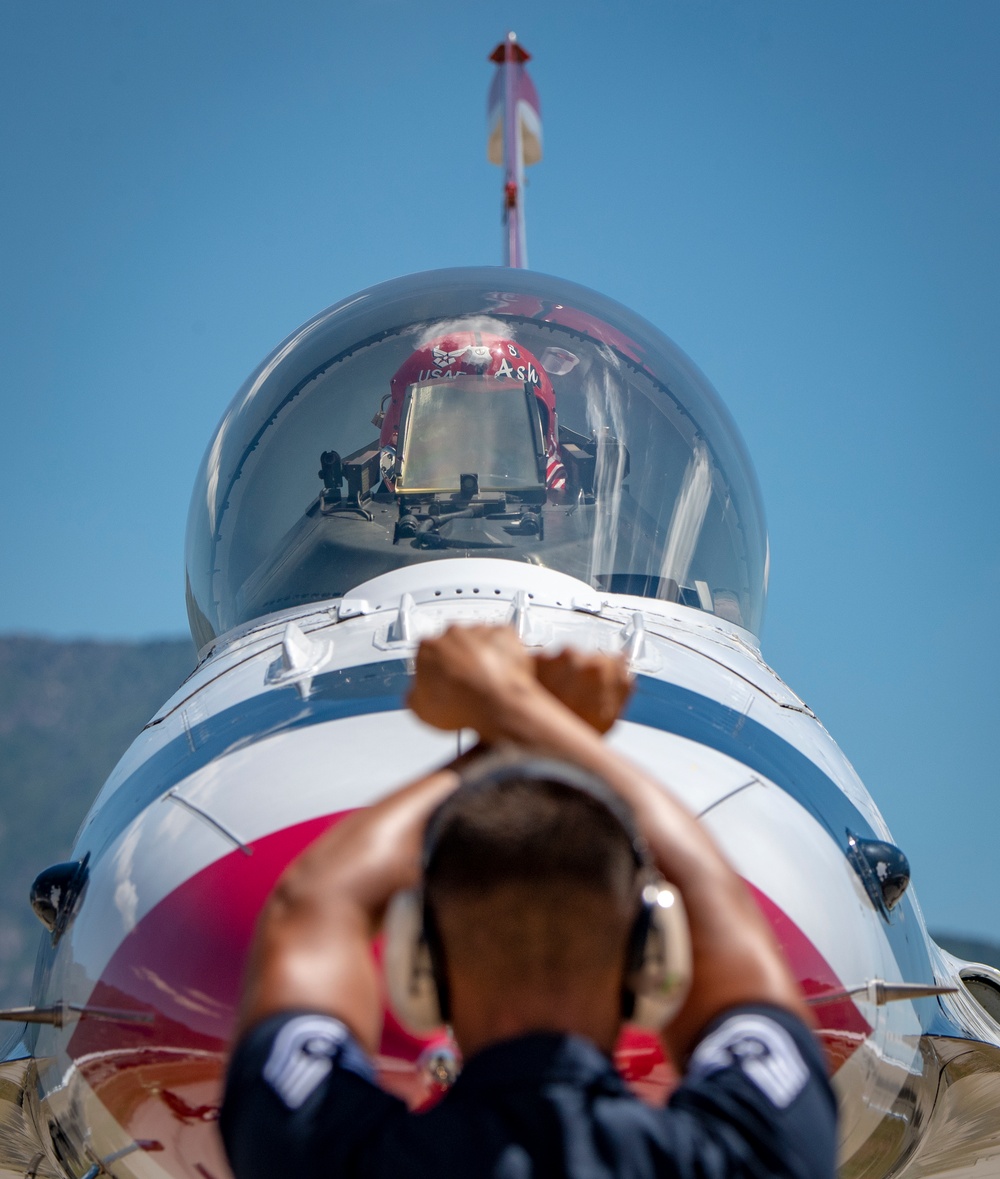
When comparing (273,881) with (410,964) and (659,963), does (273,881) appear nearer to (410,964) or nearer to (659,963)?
(410,964)

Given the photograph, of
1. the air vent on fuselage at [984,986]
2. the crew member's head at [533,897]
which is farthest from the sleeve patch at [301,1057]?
the air vent on fuselage at [984,986]

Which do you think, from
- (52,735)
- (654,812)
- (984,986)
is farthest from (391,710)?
(52,735)

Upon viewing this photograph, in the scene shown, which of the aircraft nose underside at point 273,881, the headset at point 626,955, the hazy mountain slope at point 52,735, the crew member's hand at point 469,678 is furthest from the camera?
the hazy mountain slope at point 52,735

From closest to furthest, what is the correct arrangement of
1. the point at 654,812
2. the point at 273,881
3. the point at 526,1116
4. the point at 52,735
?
the point at 526,1116 < the point at 654,812 < the point at 273,881 < the point at 52,735

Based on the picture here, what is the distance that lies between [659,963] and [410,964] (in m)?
0.29

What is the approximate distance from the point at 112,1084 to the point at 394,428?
2.52m

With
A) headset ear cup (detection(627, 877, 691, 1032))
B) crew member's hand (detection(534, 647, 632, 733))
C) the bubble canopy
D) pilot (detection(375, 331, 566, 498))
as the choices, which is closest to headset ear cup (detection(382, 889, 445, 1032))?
headset ear cup (detection(627, 877, 691, 1032))

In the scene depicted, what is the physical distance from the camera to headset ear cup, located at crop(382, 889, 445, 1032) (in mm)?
1554

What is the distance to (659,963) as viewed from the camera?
5.11 feet

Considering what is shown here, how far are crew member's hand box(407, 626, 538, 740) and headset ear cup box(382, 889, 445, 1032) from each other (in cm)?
25

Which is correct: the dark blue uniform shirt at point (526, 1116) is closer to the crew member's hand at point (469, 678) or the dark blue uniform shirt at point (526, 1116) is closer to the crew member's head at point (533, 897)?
the crew member's head at point (533, 897)

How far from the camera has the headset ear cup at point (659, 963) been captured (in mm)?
1551

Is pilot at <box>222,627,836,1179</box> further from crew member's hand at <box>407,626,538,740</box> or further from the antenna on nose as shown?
the antenna on nose

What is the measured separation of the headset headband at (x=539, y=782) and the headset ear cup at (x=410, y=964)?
9 centimetres
